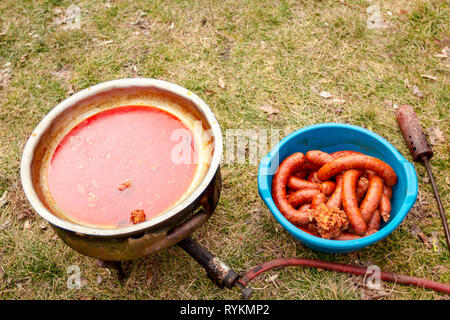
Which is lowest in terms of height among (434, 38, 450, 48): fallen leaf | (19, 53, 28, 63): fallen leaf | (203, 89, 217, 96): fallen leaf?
(19, 53, 28, 63): fallen leaf

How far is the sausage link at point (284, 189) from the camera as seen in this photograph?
2.49 metres

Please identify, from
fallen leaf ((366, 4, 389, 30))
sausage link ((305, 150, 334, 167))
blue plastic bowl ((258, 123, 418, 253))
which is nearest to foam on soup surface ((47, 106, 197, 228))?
blue plastic bowl ((258, 123, 418, 253))

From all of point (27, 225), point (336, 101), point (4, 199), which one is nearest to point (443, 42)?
point (336, 101)

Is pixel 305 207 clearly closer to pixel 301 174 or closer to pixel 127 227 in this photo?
pixel 301 174

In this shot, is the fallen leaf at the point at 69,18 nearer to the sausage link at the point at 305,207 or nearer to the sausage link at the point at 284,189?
the sausage link at the point at 284,189

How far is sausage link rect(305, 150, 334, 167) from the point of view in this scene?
2692 millimetres

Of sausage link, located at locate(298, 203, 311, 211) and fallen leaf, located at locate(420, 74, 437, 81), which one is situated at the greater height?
fallen leaf, located at locate(420, 74, 437, 81)

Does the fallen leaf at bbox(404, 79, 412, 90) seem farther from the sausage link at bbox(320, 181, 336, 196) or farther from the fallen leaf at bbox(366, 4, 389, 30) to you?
the sausage link at bbox(320, 181, 336, 196)

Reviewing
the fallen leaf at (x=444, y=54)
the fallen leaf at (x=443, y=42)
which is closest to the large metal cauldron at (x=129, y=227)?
the fallen leaf at (x=444, y=54)

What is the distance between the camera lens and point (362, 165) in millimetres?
2543

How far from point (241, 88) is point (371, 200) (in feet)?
6.25

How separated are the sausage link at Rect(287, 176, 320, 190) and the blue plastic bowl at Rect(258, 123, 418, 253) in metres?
0.15

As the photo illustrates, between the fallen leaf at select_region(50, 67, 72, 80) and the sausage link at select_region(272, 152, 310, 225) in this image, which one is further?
the fallen leaf at select_region(50, 67, 72, 80)

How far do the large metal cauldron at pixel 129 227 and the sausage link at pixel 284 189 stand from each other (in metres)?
Result: 0.48
